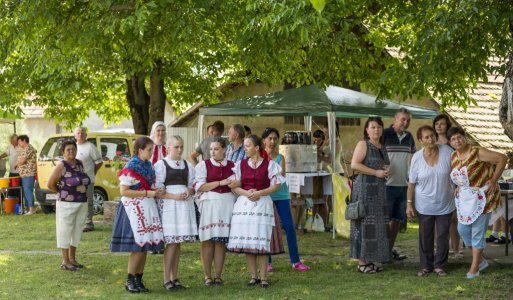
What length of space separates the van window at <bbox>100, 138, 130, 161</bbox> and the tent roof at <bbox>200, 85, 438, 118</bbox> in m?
4.74

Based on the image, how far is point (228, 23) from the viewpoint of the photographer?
1298cm

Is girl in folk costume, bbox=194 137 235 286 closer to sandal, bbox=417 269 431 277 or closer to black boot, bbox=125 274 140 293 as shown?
black boot, bbox=125 274 140 293

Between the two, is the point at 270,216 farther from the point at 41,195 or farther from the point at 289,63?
the point at 41,195

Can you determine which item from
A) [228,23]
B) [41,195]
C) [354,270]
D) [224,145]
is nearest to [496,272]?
[354,270]

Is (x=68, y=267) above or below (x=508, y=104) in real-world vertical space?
below

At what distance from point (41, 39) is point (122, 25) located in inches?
98.2

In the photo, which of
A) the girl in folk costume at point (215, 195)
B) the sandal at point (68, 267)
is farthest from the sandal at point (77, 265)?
the girl in folk costume at point (215, 195)

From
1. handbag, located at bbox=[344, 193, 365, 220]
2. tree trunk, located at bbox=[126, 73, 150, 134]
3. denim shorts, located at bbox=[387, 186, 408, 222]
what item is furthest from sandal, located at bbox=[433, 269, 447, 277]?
tree trunk, located at bbox=[126, 73, 150, 134]

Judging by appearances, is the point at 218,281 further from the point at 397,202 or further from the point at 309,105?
the point at 309,105

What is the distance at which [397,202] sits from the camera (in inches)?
427

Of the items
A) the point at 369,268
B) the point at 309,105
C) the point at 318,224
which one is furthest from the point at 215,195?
the point at 318,224

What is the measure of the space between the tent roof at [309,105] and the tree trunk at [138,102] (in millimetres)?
6699

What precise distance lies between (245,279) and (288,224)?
93 cm

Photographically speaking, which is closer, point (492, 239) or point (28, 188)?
point (492, 239)
